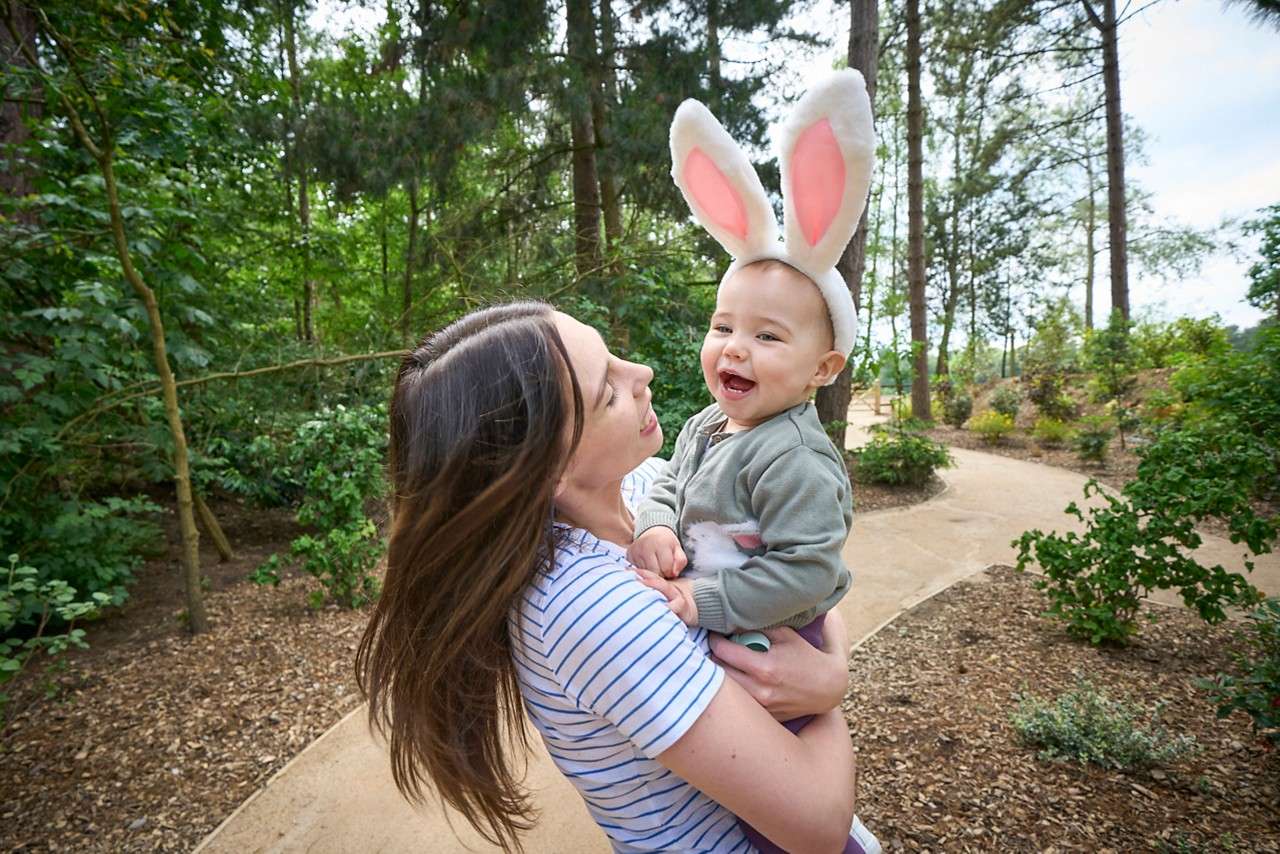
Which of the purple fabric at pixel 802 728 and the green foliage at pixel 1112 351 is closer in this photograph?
the purple fabric at pixel 802 728

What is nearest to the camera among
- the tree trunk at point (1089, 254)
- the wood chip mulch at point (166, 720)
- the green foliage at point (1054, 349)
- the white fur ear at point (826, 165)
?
the white fur ear at point (826, 165)

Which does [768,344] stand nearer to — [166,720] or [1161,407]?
[166,720]

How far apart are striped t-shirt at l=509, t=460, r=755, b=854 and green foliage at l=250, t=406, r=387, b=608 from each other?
11.9ft

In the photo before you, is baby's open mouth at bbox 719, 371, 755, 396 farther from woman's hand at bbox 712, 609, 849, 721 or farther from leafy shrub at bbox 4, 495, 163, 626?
leafy shrub at bbox 4, 495, 163, 626

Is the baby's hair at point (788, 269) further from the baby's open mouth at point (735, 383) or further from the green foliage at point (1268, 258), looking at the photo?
the green foliage at point (1268, 258)

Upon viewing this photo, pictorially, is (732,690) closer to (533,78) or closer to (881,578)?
(881,578)

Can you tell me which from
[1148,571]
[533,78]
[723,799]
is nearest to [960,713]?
[1148,571]

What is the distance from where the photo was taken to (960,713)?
2.78 m

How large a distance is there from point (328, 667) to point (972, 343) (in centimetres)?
1999

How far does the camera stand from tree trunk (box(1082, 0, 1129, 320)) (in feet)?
31.9

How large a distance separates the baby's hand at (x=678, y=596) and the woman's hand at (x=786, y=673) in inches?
2.8

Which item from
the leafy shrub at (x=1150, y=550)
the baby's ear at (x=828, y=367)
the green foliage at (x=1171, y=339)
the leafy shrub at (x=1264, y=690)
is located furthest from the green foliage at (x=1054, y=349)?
the baby's ear at (x=828, y=367)

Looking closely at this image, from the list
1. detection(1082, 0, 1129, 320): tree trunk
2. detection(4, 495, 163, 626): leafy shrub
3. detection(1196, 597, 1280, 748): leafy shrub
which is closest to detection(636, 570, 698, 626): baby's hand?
detection(1196, 597, 1280, 748): leafy shrub

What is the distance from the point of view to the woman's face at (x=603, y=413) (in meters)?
1.03
